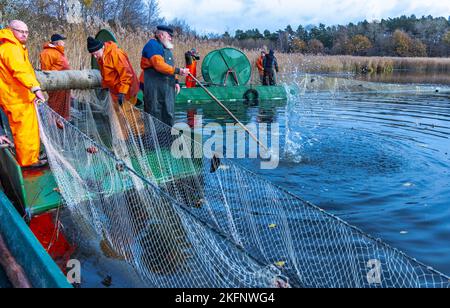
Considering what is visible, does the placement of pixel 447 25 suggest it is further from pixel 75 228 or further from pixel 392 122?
pixel 75 228

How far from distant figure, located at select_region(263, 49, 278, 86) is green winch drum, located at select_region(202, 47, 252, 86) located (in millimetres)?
850

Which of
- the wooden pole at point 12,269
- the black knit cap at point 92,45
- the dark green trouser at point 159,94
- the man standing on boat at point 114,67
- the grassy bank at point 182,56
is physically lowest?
the wooden pole at point 12,269

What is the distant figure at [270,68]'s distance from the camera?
1652 centimetres

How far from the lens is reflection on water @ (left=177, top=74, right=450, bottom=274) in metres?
4.64

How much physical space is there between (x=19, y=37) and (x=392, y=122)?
30.7ft

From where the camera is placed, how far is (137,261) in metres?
3.68

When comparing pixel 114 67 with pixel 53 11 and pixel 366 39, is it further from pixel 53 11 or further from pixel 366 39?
pixel 366 39

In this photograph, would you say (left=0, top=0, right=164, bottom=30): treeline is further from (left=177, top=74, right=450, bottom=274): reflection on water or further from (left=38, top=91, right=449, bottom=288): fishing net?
(left=38, top=91, right=449, bottom=288): fishing net

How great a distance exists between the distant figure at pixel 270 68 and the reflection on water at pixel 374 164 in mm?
2894

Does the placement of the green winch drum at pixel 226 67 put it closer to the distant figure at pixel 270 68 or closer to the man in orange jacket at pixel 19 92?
the distant figure at pixel 270 68

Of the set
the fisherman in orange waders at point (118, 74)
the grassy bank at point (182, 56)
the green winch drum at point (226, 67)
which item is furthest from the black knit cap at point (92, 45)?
the green winch drum at point (226, 67)

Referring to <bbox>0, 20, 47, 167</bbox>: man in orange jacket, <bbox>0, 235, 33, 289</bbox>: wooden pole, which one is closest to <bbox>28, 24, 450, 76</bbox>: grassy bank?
<bbox>0, 20, 47, 167</bbox>: man in orange jacket

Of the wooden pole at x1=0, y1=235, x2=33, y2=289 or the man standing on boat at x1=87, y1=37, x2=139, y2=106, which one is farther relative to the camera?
the man standing on boat at x1=87, y1=37, x2=139, y2=106
